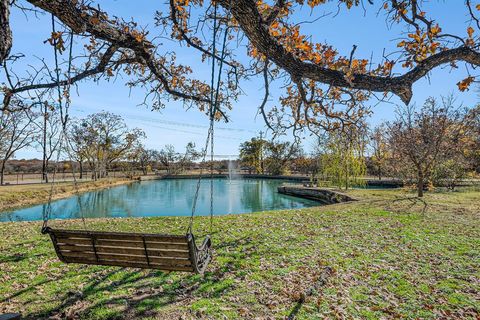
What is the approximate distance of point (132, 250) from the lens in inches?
132

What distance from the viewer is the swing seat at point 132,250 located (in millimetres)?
3203

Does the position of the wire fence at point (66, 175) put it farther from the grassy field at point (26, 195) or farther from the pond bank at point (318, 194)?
the pond bank at point (318, 194)

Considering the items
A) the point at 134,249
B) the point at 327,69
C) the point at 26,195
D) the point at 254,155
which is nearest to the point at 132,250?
the point at 134,249

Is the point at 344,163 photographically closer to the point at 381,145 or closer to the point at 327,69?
the point at 381,145

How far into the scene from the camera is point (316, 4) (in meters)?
3.91

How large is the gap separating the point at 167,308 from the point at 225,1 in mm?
3357

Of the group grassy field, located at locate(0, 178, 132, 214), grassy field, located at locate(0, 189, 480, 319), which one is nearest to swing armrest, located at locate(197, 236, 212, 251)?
grassy field, located at locate(0, 189, 480, 319)

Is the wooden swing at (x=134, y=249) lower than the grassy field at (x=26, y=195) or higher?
higher

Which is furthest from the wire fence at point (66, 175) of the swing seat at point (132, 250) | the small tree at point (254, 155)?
the swing seat at point (132, 250)

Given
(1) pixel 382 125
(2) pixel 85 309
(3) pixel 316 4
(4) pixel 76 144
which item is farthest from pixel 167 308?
(4) pixel 76 144

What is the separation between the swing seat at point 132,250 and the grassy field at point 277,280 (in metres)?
0.53

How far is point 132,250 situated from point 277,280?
2048mm

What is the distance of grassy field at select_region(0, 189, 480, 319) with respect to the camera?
11.5ft

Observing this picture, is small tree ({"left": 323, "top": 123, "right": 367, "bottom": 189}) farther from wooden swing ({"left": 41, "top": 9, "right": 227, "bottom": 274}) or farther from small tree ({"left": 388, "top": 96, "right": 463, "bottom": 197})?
wooden swing ({"left": 41, "top": 9, "right": 227, "bottom": 274})
